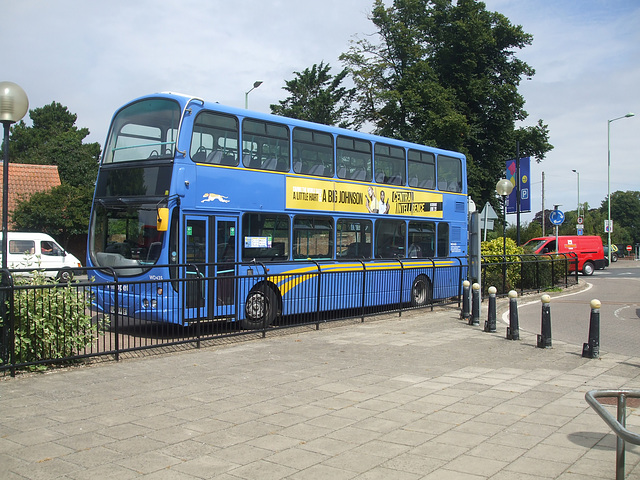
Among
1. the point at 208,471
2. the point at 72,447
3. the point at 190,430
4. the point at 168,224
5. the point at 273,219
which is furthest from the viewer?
the point at 273,219

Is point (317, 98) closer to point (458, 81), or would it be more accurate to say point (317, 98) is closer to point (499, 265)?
point (458, 81)

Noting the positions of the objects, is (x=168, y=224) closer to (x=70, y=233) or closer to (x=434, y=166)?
(x=434, y=166)

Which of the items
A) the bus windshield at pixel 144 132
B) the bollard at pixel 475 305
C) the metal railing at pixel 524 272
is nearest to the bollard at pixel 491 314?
the bollard at pixel 475 305

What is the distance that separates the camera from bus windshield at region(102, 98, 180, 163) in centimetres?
1116

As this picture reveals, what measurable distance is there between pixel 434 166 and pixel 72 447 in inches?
569

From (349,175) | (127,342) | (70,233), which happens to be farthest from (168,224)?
(70,233)

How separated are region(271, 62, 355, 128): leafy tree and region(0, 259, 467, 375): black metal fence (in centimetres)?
2701

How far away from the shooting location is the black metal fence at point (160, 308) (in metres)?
7.60

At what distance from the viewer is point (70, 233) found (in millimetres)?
29922

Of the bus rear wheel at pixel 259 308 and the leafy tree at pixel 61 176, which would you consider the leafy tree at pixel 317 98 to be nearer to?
the leafy tree at pixel 61 176

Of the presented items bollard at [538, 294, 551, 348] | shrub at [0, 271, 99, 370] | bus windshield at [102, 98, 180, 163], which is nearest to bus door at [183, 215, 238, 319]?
bus windshield at [102, 98, 180, 163]

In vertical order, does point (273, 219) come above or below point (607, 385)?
above

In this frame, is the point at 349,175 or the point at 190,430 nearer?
the point at 190,430

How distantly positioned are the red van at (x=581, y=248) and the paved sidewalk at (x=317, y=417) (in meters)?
24.8
